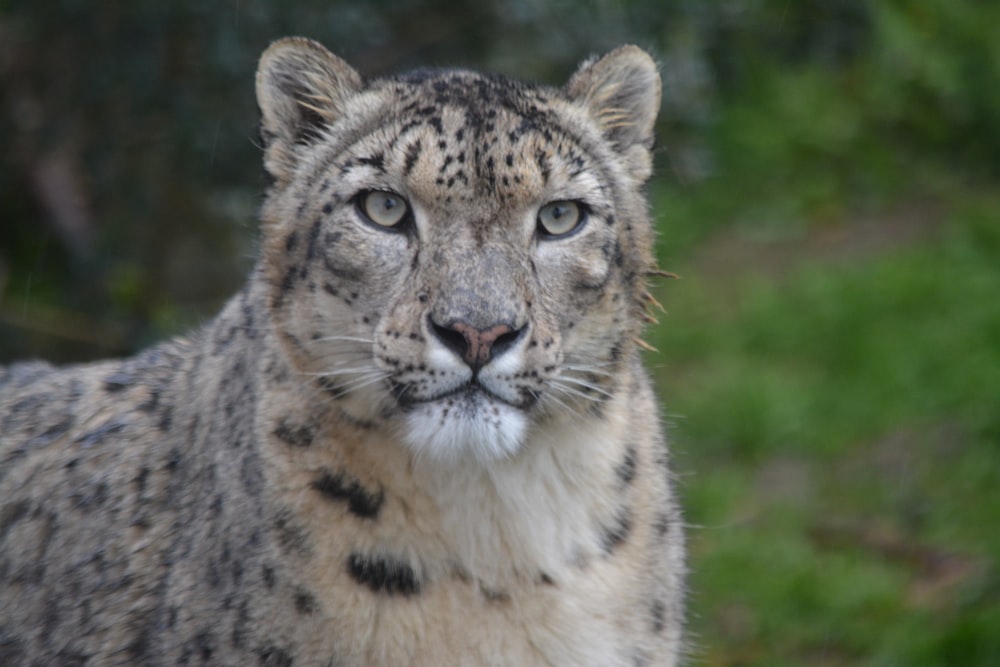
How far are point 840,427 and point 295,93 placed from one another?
17.1 feet

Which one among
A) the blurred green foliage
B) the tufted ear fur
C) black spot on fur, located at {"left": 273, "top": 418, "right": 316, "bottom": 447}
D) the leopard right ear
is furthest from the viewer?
the blurred green foliage

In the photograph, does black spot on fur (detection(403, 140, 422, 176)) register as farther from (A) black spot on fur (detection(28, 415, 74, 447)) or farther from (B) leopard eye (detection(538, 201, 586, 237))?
A: (A) black spot on fur (detection(28, 415, 74, 447))

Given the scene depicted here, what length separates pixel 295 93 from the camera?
15.6 feet

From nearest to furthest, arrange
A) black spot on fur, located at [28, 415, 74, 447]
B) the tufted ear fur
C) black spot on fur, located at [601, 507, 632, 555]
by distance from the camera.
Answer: black spot on fur, located at [601, 507, 632, 555] → the tufted ear fur → black spot on fur, located at [28, 415, 74, 447]

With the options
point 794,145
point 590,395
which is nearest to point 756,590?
point 590,395

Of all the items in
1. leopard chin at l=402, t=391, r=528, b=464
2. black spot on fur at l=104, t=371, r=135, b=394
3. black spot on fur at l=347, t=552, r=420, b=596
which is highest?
leopard chin at l=402, t=391, r=528, b=464

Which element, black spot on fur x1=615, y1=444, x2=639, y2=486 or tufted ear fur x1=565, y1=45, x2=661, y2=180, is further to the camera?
tufted ear fur x1=565, y1=45, x2=661, y2=180

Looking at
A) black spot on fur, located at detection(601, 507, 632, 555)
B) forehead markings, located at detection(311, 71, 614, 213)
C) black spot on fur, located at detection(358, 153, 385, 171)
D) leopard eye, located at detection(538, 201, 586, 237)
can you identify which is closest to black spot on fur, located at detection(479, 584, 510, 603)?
black spot on fur, located at detection(601, 507, 632, 555)

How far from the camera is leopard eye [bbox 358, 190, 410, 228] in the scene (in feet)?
14.1

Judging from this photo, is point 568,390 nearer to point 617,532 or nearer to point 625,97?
point 617,532

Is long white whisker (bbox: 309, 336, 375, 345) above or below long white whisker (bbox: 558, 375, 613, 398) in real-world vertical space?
below

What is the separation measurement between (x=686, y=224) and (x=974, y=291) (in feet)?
8.18

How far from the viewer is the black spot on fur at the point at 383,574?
4.23m

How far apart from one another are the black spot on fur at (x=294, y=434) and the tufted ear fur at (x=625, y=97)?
139cm
